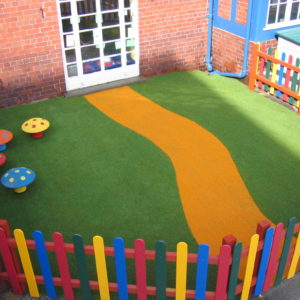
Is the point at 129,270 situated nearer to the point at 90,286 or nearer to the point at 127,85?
the point at 90,286

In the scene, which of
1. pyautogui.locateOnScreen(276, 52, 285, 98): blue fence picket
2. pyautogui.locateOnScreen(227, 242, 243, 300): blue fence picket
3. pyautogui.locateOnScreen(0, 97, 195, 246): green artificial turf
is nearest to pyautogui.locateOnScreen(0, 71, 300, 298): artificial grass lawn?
pyautogui.locateOnScreen(0, 97, 195, 246): green artificial turf

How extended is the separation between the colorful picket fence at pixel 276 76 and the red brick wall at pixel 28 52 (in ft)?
14.2

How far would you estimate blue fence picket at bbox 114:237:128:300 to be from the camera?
386 cm

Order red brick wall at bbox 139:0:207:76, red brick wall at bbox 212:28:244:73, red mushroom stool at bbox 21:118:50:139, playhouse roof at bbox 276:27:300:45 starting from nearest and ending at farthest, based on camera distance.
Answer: red mushroom stool at bbox 21:118:50:139
playhouse roof at bbox 276:27:300:45
red brick wall at bbox 139:0:207:76
red brick wall at bbox 212:28:244:73

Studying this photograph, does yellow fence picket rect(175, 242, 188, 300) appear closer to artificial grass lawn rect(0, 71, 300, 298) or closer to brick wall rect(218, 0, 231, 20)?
artificial grass lawn rect(0, 71, 300, 298)

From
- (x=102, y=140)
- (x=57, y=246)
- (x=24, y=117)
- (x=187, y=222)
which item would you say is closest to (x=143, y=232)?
(x=187, y=222)

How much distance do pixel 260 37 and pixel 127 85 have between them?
3258 millimetres

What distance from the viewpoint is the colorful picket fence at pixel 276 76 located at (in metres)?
8.33

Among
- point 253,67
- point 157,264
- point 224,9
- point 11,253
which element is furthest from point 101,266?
point 224,9

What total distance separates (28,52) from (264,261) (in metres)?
6.59

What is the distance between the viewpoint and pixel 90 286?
4.33m

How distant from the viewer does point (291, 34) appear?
9.25m

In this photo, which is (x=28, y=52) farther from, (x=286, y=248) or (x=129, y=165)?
(x=286, y=248)

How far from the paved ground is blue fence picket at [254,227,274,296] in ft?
0.39
